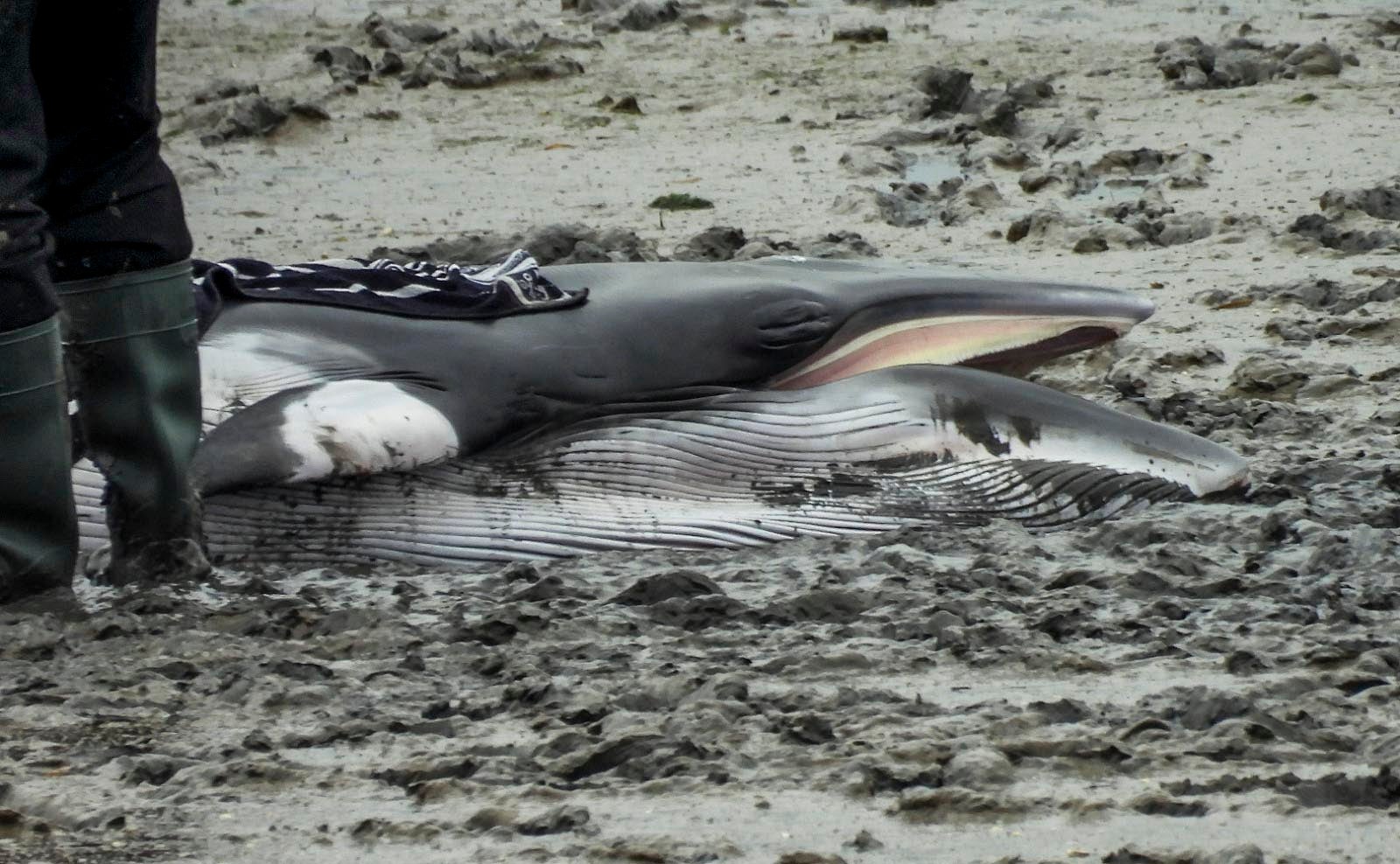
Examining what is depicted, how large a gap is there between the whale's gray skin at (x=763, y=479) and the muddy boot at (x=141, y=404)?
1.29 feet

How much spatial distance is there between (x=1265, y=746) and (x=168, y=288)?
7.68 feet

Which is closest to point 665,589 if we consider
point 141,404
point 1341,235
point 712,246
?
point 141,404

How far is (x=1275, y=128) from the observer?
31.6 feet

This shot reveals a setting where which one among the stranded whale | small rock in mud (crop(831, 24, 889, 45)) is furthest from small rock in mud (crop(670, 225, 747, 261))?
small rock in mud (crop(831, 24, 889, 45))

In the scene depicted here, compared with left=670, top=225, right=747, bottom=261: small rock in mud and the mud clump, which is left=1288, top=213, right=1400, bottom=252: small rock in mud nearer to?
left=670, top=225, right=747, bottom=261: small rock in mud

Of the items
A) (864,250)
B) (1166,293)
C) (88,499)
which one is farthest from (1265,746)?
(864,250)

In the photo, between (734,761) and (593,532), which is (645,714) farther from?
(593,532)

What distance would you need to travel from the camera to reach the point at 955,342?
5.66 metres

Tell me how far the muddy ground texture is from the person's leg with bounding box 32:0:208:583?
0.24 meters

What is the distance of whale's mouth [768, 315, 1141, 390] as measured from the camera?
220 inches

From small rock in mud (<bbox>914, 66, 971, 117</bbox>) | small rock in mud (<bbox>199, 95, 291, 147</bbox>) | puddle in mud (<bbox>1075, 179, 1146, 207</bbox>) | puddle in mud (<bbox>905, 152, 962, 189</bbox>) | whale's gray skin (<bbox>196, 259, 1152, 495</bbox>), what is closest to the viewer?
whale's gray skin (<bbox>196, 259, 1152, 495</bbox>)

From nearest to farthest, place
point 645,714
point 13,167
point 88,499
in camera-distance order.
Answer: point 645,714 → point 13,167 → point 88,499

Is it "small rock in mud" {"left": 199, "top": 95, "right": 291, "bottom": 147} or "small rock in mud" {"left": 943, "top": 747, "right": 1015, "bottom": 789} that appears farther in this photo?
"small rock in mud" {"left": 199, "top": 95, "right": 291, "bottom": 147}

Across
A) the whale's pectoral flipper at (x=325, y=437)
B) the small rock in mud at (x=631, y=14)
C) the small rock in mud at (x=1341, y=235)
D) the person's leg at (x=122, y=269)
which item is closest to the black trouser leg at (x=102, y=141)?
the person's leg at (x=122, y=269)
